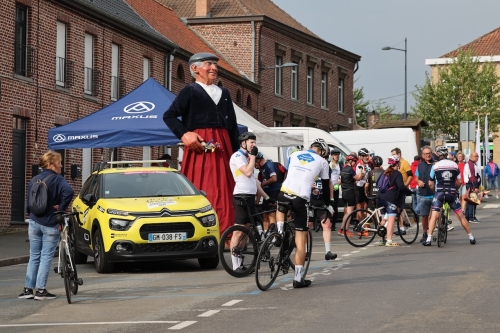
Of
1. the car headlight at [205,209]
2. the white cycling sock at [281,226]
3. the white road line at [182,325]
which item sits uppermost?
the car headlight at [205,209]

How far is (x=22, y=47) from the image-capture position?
29.4 metres

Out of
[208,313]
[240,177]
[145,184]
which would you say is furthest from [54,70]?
[208,313]

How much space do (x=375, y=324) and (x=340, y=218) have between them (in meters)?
23.2

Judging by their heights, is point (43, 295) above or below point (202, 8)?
below

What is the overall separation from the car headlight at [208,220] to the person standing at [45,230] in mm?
3414

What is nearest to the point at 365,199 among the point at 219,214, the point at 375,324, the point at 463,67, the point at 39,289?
the point at 219,214

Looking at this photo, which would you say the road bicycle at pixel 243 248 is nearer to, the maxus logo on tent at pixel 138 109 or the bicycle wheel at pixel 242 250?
the bicycle wheel at pixel 242 250

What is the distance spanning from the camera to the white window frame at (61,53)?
31625mm

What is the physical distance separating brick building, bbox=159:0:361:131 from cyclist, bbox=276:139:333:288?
3387 centimetres

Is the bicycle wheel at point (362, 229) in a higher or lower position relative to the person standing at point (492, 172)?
lower

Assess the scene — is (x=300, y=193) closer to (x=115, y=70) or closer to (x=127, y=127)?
(x=127, y=127)

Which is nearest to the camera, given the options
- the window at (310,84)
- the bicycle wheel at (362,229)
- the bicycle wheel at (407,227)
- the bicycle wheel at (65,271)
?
the bicycle wheel at (65,271)

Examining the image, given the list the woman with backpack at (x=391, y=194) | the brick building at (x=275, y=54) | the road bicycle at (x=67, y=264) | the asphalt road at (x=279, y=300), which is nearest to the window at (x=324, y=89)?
the brick building at (x=275, y=54)

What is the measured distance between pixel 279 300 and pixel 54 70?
20236 mm
